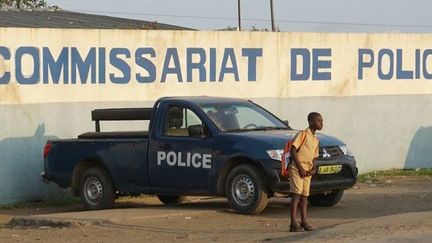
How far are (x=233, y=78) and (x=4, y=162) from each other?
16.3ft

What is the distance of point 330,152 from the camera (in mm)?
14188

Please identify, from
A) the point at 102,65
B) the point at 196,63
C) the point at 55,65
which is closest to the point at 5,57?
the point at 55,65

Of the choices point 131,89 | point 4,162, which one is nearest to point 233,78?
point 131,89

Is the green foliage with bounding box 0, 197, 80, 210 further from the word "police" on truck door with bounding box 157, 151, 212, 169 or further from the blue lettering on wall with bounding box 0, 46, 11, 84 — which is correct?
the word "police" on truck door with bounding box 157, 151, 212, 169

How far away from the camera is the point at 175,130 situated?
14859 mm

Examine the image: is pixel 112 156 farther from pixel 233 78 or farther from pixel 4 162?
pixel 233 78

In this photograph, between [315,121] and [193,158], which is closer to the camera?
[315,121]

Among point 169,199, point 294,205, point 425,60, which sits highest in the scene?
point 425,60

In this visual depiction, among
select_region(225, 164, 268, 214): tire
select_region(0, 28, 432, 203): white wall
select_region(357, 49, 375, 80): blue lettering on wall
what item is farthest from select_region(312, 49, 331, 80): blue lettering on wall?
select_region(225, 164, 268, 214): tire

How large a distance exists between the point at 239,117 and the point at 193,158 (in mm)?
1021

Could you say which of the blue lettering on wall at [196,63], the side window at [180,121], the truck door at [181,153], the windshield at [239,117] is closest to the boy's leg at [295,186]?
the truck door at [181,153]

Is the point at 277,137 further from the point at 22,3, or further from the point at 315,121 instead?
the point at 22,3

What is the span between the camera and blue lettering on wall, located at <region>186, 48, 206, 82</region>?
18.8 meters

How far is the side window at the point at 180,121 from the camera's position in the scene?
14.7m
